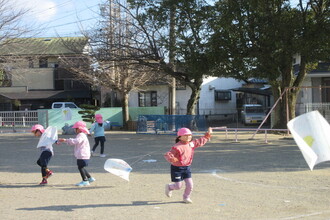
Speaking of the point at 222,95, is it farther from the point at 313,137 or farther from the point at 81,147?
the point at 313,137

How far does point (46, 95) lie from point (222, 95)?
1605 centimetres

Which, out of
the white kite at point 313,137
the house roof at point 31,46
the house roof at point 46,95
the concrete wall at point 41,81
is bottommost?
the white kite at point 313,137

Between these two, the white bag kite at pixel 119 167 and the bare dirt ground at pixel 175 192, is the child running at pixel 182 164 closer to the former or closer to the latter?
the bare dirt ground at pixel 175 192

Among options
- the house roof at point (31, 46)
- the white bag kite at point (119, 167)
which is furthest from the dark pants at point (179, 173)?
the house roof at point (31, 46)

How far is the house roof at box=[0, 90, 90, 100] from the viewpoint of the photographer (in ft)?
109

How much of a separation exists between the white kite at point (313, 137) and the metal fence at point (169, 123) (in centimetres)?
1405

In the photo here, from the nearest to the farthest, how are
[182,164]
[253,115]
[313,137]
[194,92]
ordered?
[313,137] < [182,164] < [194,92] < [253,115]

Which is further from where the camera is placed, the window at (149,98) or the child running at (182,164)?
the window at (149,98)

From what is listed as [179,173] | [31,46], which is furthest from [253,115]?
[179,173]

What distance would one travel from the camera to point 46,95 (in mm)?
33688

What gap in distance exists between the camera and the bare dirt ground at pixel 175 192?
585 centimetres

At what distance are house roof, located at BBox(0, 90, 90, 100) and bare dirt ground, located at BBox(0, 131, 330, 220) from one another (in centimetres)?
2214

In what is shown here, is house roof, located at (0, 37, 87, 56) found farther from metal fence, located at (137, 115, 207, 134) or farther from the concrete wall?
metal fence, located at (137, 115, 207, 134)

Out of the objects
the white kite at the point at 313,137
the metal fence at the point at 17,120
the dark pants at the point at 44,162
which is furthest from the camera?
the metal fence at the point at 17,120
